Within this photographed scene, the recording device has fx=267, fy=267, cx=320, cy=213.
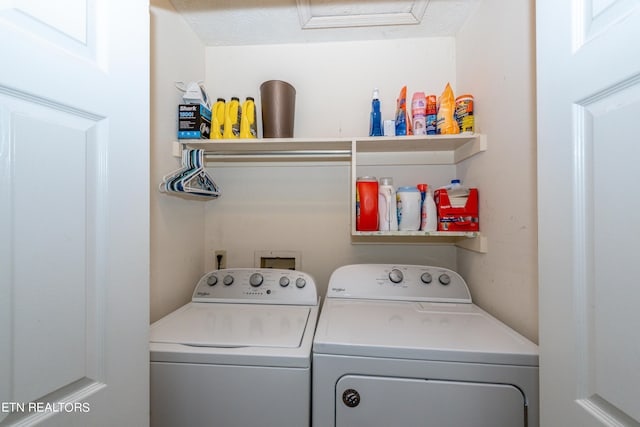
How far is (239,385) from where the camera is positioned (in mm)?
908

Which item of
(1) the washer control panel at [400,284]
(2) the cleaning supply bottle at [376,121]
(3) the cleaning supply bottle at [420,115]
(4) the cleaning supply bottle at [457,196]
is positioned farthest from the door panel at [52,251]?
(4) the cleaning supply bottle at [457,196]

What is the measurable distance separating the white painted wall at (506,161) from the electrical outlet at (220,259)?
149 centimetres

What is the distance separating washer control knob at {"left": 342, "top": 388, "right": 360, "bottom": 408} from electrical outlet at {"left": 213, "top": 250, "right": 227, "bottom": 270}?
45.0 inches

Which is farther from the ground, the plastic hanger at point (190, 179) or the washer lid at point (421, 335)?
the plastic hanger at point (190, 179)

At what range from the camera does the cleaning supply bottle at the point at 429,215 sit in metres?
1.37

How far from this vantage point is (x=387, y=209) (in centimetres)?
138

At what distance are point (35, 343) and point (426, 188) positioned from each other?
4.80ft

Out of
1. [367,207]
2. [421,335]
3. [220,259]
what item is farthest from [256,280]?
[421,335]

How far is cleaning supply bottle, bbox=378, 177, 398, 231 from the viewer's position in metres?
1.38

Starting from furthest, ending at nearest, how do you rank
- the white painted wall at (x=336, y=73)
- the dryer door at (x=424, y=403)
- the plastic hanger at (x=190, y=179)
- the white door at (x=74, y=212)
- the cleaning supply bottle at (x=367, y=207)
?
the white painted wall at (x=336, y=73) < the cleaning supply bottle at (x=367, y=207) < the plastic hanger at (x=190, y=179) < the dryer door at (x=424, y=403) < the white door at (x=74, y=212)

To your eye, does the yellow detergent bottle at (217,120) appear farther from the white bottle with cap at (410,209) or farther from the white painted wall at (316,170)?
the white bottle with cap at (410,209)

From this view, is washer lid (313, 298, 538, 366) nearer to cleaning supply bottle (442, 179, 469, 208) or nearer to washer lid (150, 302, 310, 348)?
washer lid (150, 302, 310, 348)

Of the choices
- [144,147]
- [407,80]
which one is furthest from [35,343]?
[407,80]

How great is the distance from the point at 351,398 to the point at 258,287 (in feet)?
2.50
